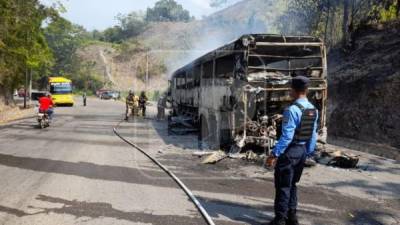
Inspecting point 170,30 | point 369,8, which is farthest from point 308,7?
point 170,30

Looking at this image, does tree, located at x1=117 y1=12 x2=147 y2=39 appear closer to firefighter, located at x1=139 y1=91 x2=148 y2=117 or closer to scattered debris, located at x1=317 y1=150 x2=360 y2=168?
firefighter, located at x1=139 y1=91 x2=148 y2=117

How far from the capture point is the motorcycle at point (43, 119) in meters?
21.3

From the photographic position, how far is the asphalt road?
259 inches

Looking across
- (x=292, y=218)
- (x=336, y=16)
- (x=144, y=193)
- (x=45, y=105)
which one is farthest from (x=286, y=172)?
(x=336, y=16)

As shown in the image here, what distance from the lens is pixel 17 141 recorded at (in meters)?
16.0

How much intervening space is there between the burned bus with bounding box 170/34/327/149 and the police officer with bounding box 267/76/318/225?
6.24 meters

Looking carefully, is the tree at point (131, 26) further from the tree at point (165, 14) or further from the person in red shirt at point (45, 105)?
the person in red shirt at point (45, 105)

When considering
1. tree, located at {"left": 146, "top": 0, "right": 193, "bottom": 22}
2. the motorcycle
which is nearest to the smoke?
the motorcycle

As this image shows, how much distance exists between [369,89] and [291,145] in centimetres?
1557

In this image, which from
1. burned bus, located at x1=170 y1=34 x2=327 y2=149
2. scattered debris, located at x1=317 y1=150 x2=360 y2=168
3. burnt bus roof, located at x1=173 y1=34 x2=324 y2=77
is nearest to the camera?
scattered debris, located at x1=317 y1=150 x2=360 y2=168

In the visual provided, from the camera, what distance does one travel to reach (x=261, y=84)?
40.7ft

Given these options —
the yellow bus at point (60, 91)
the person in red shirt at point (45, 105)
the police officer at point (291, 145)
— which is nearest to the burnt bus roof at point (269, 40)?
the police officer at point (291, 145)

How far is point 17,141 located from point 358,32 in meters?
20.0

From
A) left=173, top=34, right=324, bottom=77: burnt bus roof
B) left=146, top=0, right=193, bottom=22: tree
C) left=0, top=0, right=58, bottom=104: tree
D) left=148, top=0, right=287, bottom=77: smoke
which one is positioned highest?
left=146, top=0, right=193, bottom=22: tree
